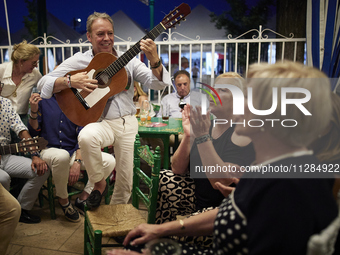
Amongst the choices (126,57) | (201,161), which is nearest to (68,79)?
(126,57)

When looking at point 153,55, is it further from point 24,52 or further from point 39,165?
point 24,52

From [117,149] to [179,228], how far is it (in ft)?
4.66

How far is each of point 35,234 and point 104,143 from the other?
3.14 ft

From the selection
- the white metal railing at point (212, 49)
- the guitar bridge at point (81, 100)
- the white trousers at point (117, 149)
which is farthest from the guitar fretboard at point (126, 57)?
the white metal railing at point (212, 49)

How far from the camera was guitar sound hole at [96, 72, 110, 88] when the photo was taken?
2.40m

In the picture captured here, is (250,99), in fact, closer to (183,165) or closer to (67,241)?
(183,165)

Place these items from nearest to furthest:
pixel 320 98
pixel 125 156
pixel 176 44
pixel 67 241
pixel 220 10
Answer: pixel 320 98, pixel 67 241, pixel 125 156, pixel 176 44, pixel 220 10

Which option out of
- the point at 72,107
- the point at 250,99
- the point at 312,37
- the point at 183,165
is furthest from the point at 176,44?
the point at 250,99

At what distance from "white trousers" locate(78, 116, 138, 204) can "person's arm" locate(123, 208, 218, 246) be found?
1146 millimetres

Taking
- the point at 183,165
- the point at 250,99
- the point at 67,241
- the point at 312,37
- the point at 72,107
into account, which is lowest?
the point at 67,241

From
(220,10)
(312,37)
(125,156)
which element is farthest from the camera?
(220,10)

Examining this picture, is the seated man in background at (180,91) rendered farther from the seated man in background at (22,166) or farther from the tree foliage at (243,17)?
the tree foliage at (243,17)

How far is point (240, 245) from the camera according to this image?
86 centimetres

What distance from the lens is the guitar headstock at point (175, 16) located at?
Answer: 2.43 metres
